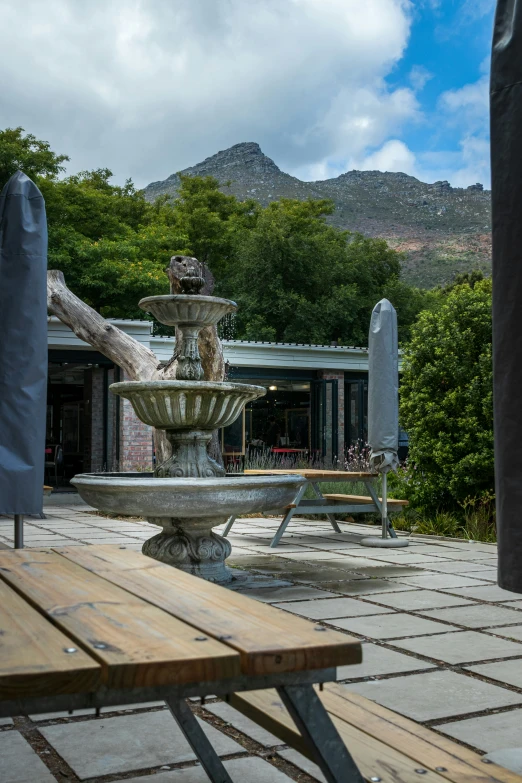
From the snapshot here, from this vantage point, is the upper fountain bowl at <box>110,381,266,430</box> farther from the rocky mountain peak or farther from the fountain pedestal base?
the rocky mountain peak

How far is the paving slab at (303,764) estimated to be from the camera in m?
2.61

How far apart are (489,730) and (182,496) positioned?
281 cm

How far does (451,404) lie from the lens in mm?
9820

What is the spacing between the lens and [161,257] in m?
28.7

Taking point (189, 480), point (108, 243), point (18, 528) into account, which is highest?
point (108, 243)

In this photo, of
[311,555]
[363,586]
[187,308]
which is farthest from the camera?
[311,555]

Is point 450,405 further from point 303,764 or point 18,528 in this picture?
point 303,764

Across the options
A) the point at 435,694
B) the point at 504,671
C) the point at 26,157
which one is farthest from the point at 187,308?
the point at 26,157

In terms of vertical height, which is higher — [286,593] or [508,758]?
[508,758]

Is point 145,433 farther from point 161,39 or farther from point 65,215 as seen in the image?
point 161,39

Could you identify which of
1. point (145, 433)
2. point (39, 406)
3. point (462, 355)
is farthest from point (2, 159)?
point (39, 406)

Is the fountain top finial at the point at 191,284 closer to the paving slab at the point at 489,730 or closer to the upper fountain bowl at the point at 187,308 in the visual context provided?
the upper fountain bowl at the point at 187,308

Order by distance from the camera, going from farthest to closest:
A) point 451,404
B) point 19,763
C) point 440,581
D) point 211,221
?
point 211,221, point 451,404, point 440,581, point 19,763

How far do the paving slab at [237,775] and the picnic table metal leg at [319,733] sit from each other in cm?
108
